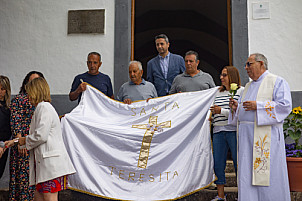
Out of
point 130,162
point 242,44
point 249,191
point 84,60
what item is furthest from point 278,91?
point 84,60

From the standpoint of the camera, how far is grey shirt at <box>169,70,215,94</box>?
16.0 ft

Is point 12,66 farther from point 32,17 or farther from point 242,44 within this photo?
point 242,44

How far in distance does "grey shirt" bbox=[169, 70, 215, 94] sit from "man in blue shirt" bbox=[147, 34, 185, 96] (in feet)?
1.46

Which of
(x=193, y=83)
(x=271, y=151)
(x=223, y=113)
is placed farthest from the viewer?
(x=193, y=83)

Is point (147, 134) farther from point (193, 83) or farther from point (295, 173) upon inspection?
point (295, 173)

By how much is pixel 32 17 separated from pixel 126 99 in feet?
9.23

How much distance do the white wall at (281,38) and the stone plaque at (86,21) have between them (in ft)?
8.54

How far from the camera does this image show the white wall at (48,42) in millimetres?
6238

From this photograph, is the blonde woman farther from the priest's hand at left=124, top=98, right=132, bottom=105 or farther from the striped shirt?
the striped shirt

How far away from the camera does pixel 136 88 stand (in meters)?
5.05

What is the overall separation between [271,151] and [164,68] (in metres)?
2.29

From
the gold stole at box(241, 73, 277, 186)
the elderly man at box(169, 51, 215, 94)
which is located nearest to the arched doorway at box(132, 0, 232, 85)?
the elderly man at box(169, 51, 215, 94)

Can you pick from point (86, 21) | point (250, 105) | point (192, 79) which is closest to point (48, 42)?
point (86, 21)

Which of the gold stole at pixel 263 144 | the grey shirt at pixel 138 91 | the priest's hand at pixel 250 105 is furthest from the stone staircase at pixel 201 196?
the grey shirt at pixel 138 91
